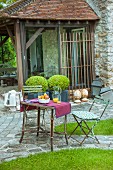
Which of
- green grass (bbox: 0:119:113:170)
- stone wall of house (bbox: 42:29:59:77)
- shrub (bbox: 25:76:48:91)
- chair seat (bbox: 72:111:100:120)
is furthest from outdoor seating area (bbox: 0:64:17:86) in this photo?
green grass (bbox: 0:119:113:170)

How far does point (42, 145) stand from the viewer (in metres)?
5.28

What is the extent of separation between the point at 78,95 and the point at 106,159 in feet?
17.0

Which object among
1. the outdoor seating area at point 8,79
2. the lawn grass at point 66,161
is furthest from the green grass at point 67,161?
the outdoor seating area at point 8,79

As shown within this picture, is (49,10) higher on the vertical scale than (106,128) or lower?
higher

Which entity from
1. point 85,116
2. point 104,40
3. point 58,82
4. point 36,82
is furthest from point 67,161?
point 104,40

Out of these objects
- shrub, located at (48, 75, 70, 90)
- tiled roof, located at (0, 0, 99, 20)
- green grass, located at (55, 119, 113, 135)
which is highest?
tiled roof, located at (0, 0, 99, 20)

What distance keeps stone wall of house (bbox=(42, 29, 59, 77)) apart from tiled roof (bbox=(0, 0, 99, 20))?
6.74 feet

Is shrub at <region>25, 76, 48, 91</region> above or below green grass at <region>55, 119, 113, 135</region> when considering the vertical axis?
above

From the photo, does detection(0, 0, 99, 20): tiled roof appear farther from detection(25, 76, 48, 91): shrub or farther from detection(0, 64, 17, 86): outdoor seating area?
detection(0, 64, 17, 86): outdoor seating area

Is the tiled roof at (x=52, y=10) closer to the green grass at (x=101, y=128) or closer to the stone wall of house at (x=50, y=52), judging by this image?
the stone wall of house at (x=50, y=52)

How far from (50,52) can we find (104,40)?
306 centimetres

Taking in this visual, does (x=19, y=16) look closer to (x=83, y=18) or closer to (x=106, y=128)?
(x=83, y=18)

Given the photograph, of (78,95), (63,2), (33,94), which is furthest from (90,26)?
(33,94)

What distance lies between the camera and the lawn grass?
13.9 ft
